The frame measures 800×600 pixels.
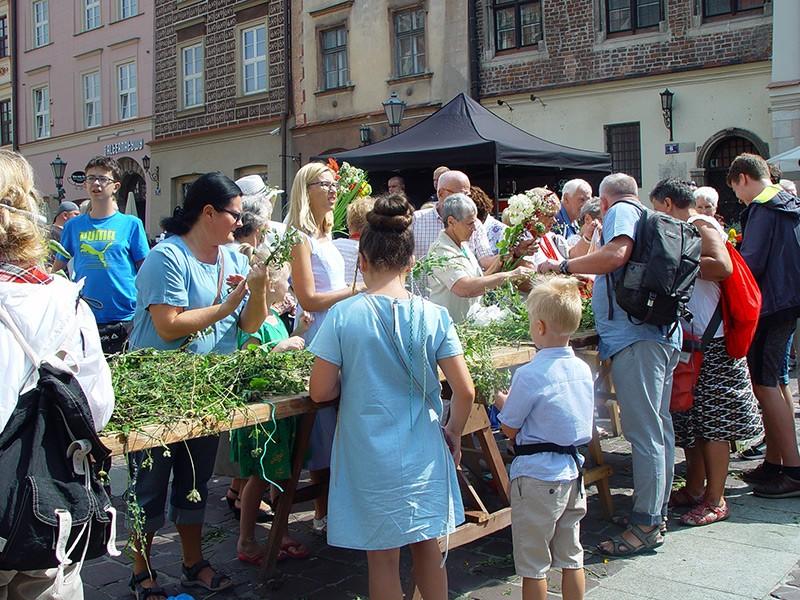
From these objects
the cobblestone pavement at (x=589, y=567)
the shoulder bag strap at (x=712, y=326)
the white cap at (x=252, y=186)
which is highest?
the white cap at (x=252, y=186)

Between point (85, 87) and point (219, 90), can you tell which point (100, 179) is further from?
point (85, 87)

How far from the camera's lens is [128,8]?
85.9 ft

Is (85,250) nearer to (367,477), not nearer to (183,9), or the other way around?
(367,477)

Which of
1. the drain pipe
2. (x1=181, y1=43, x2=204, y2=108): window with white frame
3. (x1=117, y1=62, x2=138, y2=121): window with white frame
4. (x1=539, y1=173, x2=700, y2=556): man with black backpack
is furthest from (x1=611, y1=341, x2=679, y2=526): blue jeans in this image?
(x1=117, y1=62, x2=138, y2=121): window with white frame

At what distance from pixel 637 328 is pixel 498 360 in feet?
2.75

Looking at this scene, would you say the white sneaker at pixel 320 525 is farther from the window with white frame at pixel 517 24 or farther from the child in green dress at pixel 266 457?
the window with white frame at pixel 517 24

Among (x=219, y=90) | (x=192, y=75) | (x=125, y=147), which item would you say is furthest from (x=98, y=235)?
(x=125, y=147)

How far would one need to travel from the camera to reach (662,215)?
4.22m

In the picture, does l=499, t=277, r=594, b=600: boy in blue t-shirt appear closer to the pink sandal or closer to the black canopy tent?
the pink sandal

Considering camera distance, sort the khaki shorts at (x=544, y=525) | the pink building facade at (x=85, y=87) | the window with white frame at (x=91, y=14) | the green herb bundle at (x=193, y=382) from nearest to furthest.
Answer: the green herb bundle at (x=193, y=382)
the khaki shorts at (x=544, y=525)
the pink building facade at (x=85, y=87)
the window with white frame at (x=91, y=14)

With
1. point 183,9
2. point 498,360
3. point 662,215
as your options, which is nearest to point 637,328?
point 662,215

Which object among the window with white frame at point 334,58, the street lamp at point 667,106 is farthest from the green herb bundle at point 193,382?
the window with white frame at point 334,58

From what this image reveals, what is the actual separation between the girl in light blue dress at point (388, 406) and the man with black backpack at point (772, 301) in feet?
9.57

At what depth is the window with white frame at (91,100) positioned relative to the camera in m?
27.5
